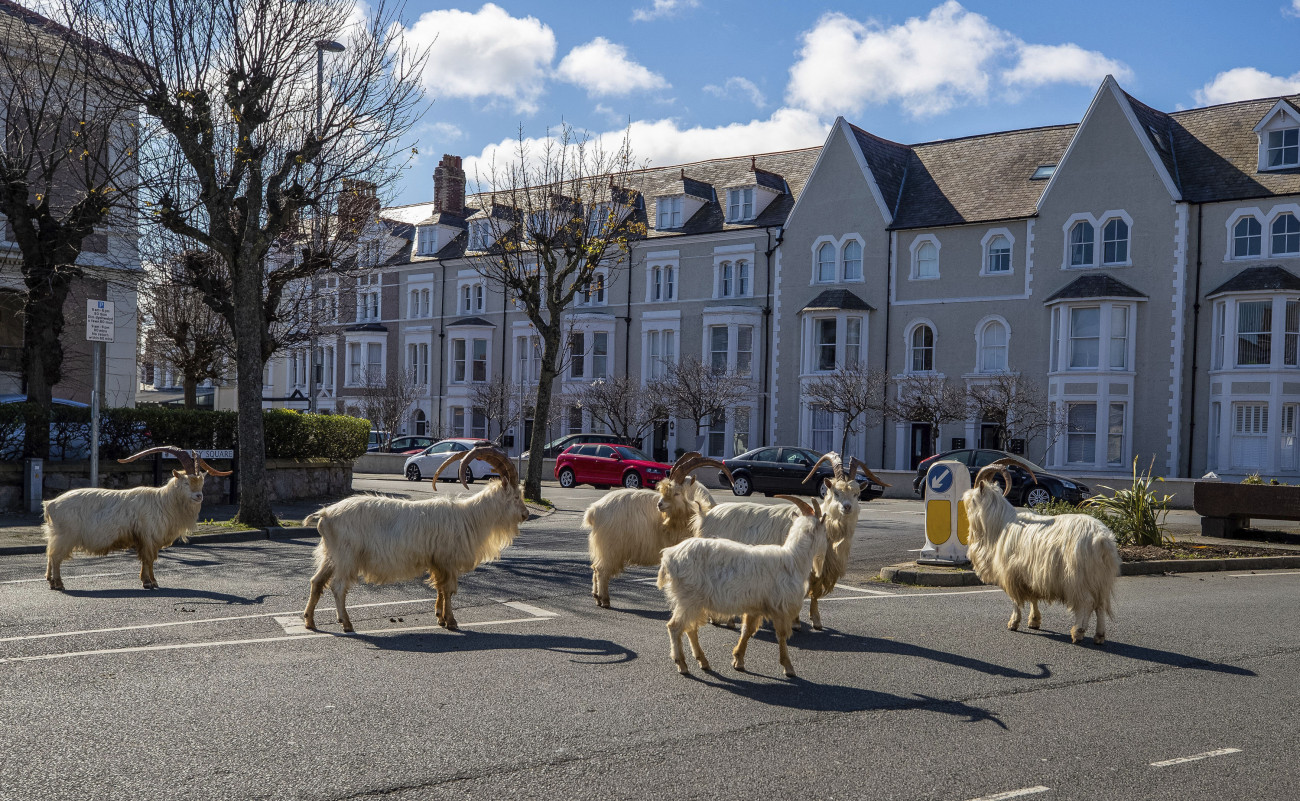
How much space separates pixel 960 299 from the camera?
129 feet

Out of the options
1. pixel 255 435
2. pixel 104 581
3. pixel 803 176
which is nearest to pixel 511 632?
pixel 104 581

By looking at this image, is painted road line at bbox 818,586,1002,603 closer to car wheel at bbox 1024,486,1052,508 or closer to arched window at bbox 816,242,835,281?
car wheel at bbox 1024,486,1052,508

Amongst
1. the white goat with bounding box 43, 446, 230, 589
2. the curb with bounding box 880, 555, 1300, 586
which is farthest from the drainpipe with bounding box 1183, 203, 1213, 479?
the white goat with bounding box 43, 446, 230, 589

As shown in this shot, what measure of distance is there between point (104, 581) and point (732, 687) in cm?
762

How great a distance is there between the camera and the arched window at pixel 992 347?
127 feet

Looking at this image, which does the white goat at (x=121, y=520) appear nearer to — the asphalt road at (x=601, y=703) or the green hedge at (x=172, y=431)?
the asphalt road at (x=601, y=703)

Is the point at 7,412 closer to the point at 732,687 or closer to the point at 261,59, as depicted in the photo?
the point at 261,59

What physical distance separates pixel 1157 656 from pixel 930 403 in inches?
1123

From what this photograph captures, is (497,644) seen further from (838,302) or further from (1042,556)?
(838,302)

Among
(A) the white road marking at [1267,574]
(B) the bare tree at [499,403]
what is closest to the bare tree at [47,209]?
(A) the white road marking at [1267,574]

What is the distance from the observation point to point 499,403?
49.0 meters

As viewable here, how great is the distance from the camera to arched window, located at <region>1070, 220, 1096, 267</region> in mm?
37044

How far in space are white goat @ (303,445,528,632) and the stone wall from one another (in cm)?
1146

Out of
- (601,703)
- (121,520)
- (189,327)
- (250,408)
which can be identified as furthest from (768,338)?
(601,703)
